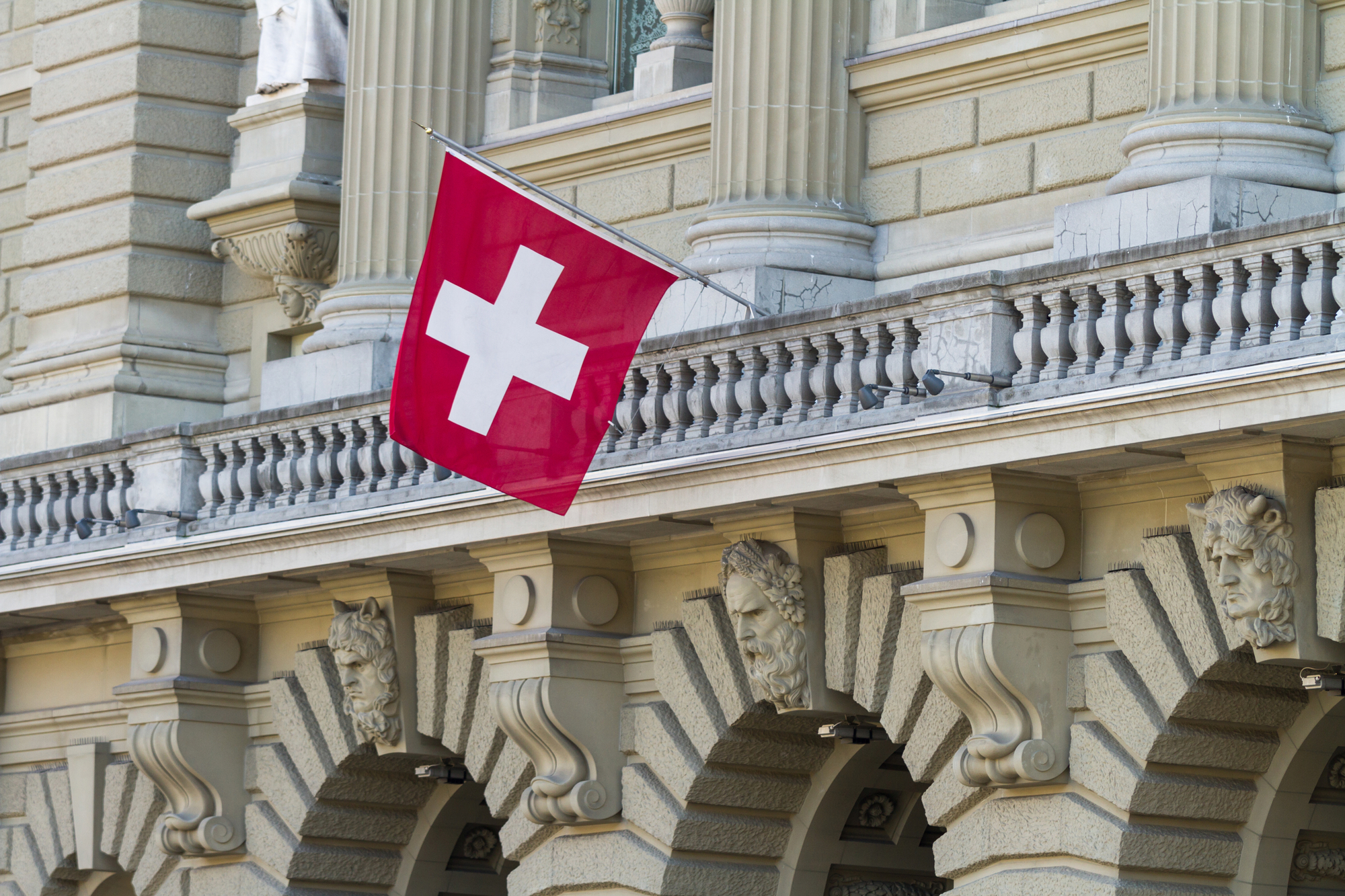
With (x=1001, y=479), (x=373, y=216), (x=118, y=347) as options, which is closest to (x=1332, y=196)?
(x=1001, y=479)

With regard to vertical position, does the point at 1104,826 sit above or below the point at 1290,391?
below

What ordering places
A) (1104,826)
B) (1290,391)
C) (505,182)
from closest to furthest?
(1290,391)
(1104,826)
(505,182)

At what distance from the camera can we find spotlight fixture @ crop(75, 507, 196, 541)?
66.6ft

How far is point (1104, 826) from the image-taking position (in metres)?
15.1

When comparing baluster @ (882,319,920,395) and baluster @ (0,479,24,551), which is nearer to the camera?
baluster @ (882,319,920,395)

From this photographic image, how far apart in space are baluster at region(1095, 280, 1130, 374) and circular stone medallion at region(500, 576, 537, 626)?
481 centimetres

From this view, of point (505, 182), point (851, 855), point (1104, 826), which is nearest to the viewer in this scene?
point (1104, 826)

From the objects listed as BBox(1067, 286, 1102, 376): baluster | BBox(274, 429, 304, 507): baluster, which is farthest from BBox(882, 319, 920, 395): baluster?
BBox(274, 429, 304, 507): baluster

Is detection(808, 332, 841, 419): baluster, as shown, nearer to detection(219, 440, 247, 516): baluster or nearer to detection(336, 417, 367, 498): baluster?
detection(336, 417, 367, 498): baluster

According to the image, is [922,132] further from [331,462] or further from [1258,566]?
[1258,566]

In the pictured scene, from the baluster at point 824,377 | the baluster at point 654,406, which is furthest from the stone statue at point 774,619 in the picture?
the baluster at point 824,377

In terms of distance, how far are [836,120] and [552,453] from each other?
416cm

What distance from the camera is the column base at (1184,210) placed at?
15.8 m

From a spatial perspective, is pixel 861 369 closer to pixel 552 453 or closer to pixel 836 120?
pixel 552 453
